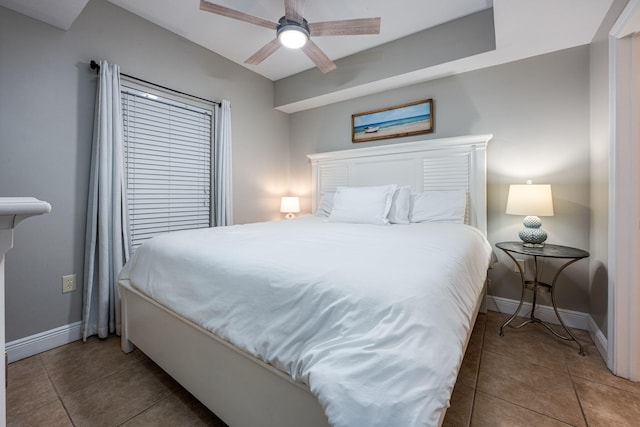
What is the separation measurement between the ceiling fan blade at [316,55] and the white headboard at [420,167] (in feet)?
3.28

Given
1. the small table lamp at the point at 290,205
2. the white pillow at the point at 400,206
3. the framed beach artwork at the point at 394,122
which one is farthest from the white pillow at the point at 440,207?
the small table lamp at the point at 290,205

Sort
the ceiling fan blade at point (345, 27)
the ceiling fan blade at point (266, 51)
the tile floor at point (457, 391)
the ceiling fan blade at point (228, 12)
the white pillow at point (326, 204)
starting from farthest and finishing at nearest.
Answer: the white pillow at point (326, 204), the ceiling fan blade at point (266, 51), the ceiling fan blade at point (345, 27), the ceiling fan blade at point (228, 12), the tile floor at point (457, 391)

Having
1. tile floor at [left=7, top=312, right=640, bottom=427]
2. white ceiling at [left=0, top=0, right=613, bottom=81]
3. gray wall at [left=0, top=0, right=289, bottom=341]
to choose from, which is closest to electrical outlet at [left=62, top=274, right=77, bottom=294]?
gray wall at [left=0, top=0, right=289, bottom=341]

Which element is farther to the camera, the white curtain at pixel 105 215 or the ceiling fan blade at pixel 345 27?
the white curtain at pixel 105 215

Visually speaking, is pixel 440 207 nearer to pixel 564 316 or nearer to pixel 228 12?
pixel 564 316

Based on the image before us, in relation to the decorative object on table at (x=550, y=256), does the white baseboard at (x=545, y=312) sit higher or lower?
lower

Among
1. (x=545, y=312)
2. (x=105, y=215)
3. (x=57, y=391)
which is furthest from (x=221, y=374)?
(x=545, y=312)

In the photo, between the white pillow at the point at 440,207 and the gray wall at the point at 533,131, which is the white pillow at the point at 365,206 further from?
the gray wall at the point at 533,131

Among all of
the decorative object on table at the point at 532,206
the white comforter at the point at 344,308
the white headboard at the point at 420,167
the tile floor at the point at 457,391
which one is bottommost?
the tile floor at the point at 457,391

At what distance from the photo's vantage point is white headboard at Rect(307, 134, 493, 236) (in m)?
2.50

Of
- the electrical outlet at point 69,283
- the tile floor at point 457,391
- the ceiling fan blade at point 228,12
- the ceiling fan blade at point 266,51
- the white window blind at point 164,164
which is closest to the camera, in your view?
the tile floor at point 457,391

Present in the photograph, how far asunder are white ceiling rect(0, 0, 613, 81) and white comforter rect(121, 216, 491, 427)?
1669 mm

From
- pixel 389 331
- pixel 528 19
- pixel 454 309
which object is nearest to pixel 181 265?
pixel 389 331

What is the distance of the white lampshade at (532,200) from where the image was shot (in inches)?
79.1
